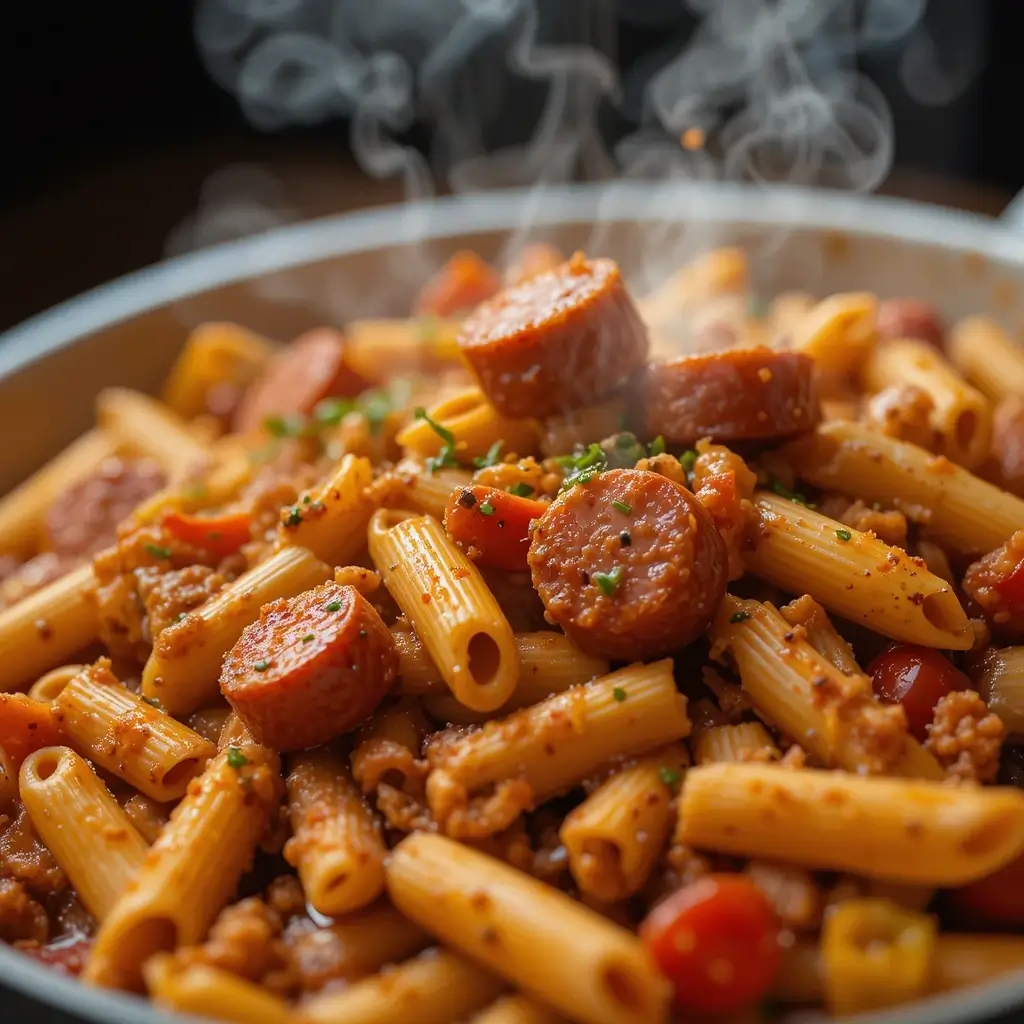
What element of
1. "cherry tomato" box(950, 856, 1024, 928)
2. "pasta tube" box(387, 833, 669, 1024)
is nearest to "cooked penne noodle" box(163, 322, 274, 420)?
"pasta tube" box(387, 833, 669, 1024)

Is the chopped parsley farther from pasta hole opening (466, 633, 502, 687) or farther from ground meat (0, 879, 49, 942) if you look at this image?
ground meat (0, 879, 49, 942)

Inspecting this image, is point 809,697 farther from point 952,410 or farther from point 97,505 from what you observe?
point 97,505

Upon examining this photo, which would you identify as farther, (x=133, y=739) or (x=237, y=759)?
(x=133, y=739)

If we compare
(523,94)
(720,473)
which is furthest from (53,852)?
(523,94)

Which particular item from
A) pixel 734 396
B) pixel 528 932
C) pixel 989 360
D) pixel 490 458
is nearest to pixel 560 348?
pixel 490 458

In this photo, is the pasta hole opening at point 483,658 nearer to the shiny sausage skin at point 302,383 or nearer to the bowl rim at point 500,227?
the shiny sausage skin at point 302,383

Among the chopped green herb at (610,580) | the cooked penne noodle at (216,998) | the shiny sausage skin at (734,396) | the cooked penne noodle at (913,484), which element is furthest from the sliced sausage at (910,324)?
the cooked penne noodle at (216,998)

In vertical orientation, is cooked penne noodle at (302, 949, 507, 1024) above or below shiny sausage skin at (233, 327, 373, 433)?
below
